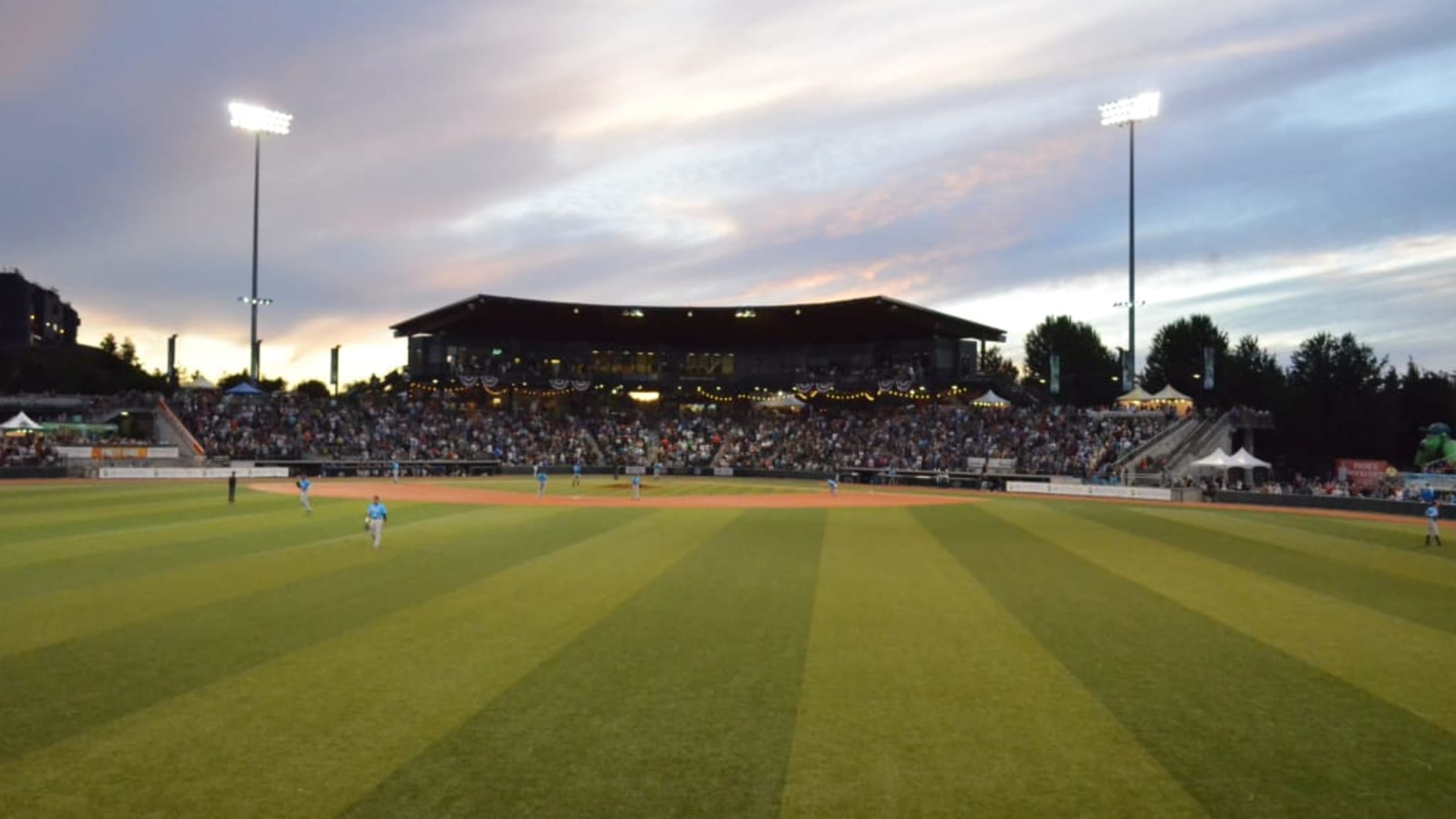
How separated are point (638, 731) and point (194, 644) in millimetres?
7223

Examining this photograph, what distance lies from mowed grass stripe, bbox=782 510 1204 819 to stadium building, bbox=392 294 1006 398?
5470 cm

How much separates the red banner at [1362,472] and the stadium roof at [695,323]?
2831 cm

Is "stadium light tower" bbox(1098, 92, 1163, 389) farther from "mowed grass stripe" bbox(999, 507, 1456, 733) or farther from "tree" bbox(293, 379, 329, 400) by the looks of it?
"tree" bbox(293, 379, 329, 400)

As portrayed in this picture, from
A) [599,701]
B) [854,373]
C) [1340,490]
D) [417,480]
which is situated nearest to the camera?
[599,701]

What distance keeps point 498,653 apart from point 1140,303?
A: 60537 mm

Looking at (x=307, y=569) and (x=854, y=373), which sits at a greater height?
(x=854, y=373)

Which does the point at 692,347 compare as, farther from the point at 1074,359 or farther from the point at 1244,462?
the point at 1074,359

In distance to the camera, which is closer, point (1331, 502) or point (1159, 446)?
point (1331, 502)

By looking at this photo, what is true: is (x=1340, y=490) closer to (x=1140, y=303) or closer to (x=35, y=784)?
(x=1140, y=303)

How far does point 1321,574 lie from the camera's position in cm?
2045

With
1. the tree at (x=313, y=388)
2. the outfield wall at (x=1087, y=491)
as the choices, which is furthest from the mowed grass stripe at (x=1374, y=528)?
the tree at (x=313, y=388)

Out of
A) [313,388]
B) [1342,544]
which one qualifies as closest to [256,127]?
[1342,544]

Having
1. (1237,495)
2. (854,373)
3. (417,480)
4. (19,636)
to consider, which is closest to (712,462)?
(854,373)

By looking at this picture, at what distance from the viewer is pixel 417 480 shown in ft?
190
